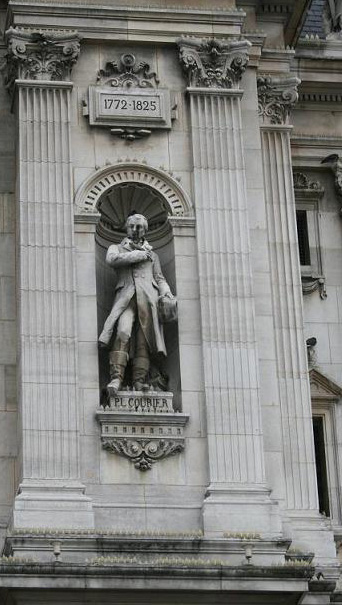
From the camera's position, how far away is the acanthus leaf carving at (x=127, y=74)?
129ft

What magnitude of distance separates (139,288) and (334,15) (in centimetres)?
996

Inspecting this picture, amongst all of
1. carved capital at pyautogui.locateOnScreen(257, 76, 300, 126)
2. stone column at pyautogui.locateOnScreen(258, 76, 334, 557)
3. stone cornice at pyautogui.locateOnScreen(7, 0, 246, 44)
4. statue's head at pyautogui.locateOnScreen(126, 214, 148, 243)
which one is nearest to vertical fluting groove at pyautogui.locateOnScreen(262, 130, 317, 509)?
stone column at pyautogui.locateOnScreen(258, 76, 334, 557)

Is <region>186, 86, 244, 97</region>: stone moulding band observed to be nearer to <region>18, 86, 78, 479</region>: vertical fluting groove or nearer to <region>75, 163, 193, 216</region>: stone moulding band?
<region>75, 163, 193, 216</region>: stone moulding band

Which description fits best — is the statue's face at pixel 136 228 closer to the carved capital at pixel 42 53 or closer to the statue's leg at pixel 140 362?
the statue's leg at pixel 140 362

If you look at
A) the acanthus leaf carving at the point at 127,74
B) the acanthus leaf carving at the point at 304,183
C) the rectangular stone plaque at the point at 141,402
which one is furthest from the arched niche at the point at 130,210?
the acanthus leaf carving at the point at 304,183

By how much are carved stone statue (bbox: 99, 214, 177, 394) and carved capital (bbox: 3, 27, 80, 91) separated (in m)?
3.12

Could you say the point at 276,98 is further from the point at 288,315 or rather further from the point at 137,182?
the point at 288,315

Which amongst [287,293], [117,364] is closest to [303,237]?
[287,293]

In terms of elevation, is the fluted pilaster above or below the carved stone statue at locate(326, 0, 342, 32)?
below

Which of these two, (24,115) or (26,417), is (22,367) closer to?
(26,417)

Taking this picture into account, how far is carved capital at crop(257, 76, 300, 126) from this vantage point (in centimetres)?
4122

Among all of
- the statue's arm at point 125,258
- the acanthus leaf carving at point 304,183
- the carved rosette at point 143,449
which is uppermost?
the acanthus leaf carving at point 304,183

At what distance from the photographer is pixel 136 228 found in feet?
126

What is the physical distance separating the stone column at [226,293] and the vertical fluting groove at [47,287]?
7.57 ft
